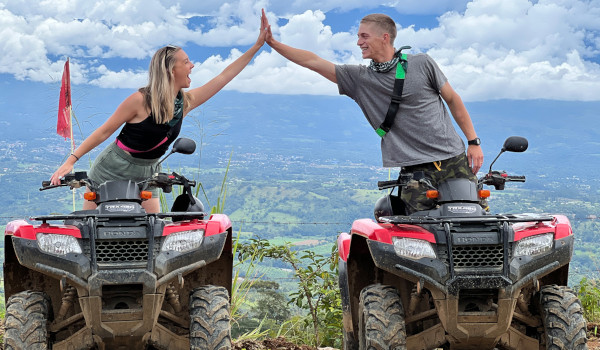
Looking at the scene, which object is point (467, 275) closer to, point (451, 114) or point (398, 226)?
point (398, 226)

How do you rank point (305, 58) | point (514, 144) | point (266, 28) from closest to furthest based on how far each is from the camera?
point (514, 144) → point (305, 58) → point (266, 28)

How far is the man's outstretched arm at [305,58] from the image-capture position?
6052 millimetres

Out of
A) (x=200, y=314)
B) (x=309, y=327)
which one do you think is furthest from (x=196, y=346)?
(x=309, y=327)

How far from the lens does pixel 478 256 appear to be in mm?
4660

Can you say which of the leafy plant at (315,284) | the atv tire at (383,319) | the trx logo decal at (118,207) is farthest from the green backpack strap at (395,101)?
the leafy plant at (315,284)

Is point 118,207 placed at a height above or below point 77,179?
below

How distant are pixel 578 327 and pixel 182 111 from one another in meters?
2.83

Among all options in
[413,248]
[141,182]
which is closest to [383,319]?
[413,248]

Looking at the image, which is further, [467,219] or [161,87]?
[161,87]

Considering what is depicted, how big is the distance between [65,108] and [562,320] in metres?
4.66

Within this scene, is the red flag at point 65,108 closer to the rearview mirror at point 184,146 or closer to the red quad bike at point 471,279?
the rearview mirror at point 184,146

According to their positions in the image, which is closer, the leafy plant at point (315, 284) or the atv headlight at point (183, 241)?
the atv headlight at point (183, 241)

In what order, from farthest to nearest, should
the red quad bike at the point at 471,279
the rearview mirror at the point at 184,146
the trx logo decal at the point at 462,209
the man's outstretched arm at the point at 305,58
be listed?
the man's outstretched arm at the point at 305,58, the rearview mirror at the point at 184,146, the trx logo decal at the point at 462,209, the red quad bike at the point at 471,279

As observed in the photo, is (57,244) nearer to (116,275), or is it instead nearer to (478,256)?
(116,275)
